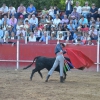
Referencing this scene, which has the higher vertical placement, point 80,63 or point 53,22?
point 53,22

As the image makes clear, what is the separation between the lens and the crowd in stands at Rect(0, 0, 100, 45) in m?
17.7

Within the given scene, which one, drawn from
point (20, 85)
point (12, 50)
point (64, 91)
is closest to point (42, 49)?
point (12, 50)

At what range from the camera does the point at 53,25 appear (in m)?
18.4

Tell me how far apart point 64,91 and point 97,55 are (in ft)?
23.7

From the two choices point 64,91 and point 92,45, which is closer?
point 64,91

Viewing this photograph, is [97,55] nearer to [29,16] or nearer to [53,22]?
[53,22]

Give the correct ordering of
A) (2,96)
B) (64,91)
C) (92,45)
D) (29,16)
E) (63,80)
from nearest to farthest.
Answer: (2,96) < (64,91) < (63,80) < (92,45) < (29,16)

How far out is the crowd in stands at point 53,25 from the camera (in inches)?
696

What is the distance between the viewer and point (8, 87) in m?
10.3

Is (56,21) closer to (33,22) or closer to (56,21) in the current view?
(56,21)

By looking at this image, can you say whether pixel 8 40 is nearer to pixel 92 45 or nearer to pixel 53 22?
pixel 53 22

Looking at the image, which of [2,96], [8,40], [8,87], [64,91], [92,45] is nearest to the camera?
[2,96]

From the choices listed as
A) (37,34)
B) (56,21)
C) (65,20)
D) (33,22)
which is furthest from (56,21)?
(37,34)

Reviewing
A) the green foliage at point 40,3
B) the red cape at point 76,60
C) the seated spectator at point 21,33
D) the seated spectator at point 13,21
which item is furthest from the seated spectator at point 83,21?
the green foliage at point 40,3
